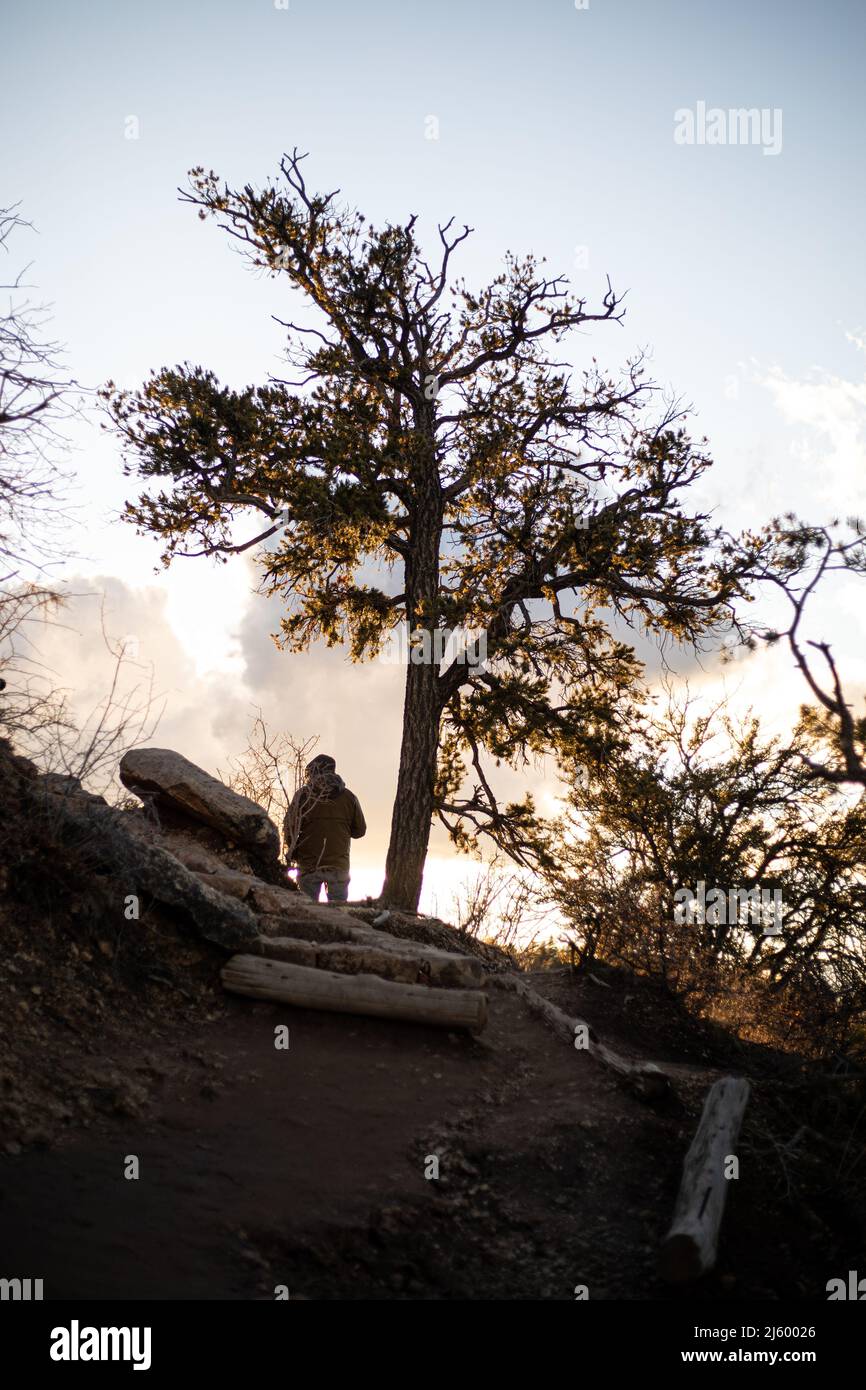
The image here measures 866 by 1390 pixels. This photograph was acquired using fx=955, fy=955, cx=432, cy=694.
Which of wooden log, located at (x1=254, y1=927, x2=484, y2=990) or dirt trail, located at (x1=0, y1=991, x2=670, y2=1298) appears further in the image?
wooden log, located at (x1=254, y1=927, x2=484, y2=990)

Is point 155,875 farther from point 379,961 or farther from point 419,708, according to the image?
point 419,708

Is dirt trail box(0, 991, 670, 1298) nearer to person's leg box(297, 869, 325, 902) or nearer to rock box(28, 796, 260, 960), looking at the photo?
rock box(28, 796, 260, 960)

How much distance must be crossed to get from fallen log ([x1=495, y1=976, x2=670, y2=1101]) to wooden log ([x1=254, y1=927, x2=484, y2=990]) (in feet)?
3.04

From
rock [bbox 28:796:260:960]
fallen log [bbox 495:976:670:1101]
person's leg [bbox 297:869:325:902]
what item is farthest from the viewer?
person's leg [bbox 297:869:325:902]

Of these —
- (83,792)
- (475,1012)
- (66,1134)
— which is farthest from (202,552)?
(66,1134)

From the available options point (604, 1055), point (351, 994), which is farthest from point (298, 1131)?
point (604, 1055)

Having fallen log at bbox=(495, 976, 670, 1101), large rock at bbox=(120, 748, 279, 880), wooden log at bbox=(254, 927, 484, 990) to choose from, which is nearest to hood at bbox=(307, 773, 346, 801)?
large rock at bbox=(120, 748, 279, 880)

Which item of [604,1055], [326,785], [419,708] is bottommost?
[604,1055]

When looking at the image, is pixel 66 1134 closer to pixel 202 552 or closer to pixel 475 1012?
pixel 475 1012

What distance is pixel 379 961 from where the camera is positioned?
887 cm

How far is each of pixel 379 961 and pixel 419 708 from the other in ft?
22.6

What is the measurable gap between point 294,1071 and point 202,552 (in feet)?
32.2

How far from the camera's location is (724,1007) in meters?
12.0

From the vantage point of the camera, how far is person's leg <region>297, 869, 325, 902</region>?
13250 millimetres
